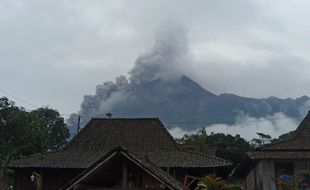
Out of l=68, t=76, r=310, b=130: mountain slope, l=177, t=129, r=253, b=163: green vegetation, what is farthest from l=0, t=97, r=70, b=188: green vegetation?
l=68, t=76, r=310, b=130: mountain slope

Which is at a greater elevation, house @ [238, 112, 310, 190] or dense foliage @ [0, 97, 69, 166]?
dense foliage @ [0, 97, 69, 166]

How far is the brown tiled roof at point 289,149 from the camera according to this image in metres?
29.2

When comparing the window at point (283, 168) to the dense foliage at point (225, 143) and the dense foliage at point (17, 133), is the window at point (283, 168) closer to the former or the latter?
the dense foliage at point (17, 133)

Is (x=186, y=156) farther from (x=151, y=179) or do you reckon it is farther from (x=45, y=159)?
(x=151, y=179)

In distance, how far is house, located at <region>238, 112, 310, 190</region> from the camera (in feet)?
96.0

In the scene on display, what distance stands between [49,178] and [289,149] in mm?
14320

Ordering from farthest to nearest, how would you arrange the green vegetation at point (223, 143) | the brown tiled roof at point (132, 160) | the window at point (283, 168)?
the green vegetation at point (223, 143), the window at point (283, 168), the brown tiled roof at point (132, 160)

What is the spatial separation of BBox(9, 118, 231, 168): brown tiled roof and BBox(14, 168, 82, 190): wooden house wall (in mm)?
681

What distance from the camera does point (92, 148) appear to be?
32.7 meters

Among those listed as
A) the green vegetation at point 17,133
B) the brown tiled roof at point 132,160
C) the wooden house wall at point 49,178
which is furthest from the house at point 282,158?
the brown tiled roof at point 132,160

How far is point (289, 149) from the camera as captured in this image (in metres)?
29.9

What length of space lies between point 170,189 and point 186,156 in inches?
681

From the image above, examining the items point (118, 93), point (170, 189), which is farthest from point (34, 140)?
point (118, 93)

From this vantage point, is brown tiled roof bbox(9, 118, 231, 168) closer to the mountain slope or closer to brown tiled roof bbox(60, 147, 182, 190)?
brown tiled roof bbox(60, 147, 182, 190)
